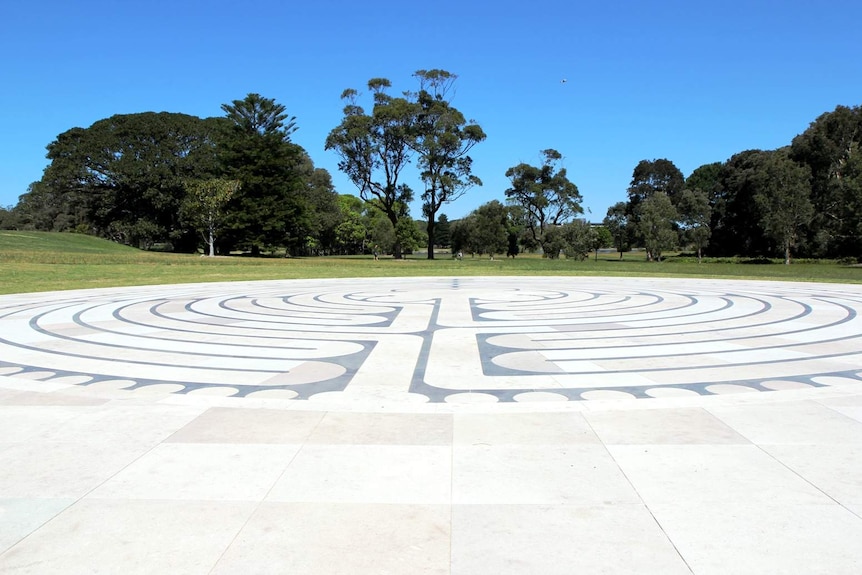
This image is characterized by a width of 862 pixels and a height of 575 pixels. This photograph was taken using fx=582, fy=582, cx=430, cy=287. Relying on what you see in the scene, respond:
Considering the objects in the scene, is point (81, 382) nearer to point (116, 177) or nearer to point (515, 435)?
point (515, 435)

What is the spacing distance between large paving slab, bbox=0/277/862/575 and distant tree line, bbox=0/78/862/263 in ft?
140

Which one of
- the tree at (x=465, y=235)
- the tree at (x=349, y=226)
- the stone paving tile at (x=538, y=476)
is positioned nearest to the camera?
the stone paving tile at (x=538, y=476)

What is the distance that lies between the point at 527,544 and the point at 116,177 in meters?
59.2

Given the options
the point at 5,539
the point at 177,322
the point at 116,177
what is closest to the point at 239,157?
the point at 116,177

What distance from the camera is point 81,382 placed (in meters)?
6.28

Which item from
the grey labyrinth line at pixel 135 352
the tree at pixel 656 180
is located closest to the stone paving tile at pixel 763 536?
the grey labyrinth line at pixel 135 352

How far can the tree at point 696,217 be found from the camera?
5498 cm

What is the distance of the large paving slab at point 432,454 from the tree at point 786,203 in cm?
3993

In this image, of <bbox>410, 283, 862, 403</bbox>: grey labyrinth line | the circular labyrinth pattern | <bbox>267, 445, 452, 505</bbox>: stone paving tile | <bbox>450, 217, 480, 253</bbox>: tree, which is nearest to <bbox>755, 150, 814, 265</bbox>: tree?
<bbox>450, 217, 480, 253</bbox>: tree

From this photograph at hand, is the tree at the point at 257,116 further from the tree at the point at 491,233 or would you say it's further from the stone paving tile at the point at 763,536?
the stone paving tile at the point at 763,536

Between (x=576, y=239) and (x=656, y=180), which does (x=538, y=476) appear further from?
(x=656, y=180)

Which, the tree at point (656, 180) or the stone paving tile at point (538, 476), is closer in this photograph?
the stone paving tile at point (538, 476)

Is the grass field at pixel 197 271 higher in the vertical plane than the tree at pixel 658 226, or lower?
lower

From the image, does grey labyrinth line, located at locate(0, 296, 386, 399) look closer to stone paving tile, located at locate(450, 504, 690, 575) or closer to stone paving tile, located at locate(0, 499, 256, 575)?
stone paving tile, located at locate(0, 499, 256, 575)
